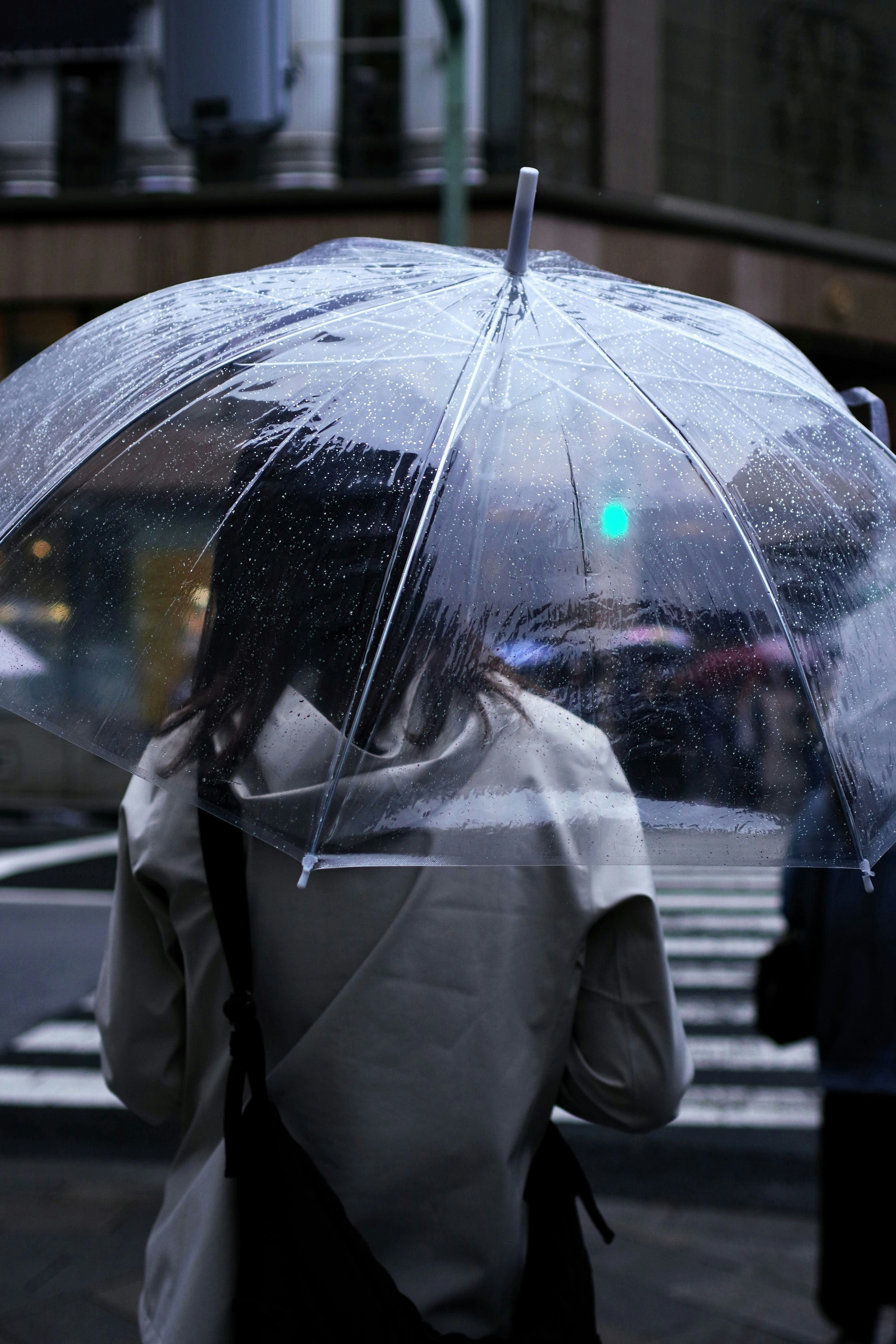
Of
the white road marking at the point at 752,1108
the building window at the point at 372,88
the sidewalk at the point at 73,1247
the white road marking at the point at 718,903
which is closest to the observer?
the sidewalk at the point at 73,1247

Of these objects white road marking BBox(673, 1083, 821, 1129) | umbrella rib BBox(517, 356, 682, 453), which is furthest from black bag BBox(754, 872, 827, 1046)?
white road marking BBox(673, 1083, 821, 1129)

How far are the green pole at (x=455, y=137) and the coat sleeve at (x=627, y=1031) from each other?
718 centimetres

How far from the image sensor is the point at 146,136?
16.8 m

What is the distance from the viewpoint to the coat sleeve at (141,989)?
1767mm

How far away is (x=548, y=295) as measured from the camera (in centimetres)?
180

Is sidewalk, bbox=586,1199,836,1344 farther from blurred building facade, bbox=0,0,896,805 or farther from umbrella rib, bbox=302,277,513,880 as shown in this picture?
blurred building facade, bbox=0,0,896,805

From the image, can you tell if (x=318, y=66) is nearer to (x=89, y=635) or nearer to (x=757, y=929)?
(x=757, y=929)

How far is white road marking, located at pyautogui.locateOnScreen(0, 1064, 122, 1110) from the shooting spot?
18.7ft

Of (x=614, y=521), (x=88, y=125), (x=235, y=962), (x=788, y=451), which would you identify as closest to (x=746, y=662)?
(x=614, y=521)

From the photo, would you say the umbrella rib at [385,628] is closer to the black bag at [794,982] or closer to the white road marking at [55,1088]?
the black bag at [794,982]

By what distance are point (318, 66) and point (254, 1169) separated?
17046 millimetres

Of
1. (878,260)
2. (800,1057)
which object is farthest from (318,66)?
(800,1057)

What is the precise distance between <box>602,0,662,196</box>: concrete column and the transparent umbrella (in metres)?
15.6

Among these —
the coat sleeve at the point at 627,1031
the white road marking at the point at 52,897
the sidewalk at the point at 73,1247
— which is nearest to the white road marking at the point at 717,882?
the white road marking at the point at 52,897
